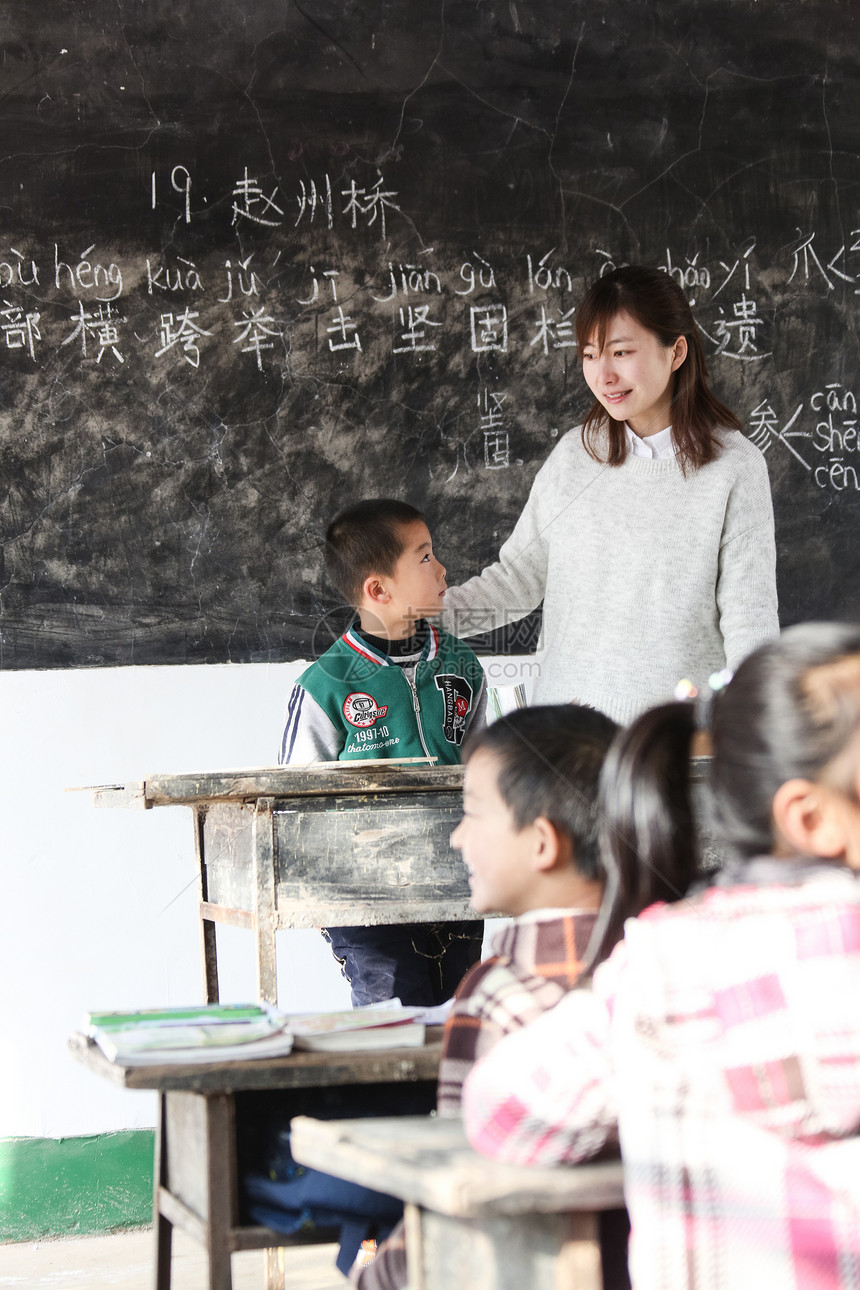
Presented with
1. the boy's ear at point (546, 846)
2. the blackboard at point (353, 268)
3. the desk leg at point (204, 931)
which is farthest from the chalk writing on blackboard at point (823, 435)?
the boy's ear at point (546, 846)

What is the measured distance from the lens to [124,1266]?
2.36m

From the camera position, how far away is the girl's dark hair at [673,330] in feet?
6.72

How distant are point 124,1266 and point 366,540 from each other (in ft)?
4.48

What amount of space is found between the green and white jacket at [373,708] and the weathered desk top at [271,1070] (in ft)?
3.30

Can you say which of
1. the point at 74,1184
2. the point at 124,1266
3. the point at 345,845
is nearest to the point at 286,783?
the point at 345,845

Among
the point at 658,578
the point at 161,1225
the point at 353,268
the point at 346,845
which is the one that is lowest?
the point at 161,1225

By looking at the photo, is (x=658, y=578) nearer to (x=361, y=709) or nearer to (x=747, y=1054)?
(x=361, y=709)

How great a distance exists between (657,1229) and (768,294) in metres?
2.47

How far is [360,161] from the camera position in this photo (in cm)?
277

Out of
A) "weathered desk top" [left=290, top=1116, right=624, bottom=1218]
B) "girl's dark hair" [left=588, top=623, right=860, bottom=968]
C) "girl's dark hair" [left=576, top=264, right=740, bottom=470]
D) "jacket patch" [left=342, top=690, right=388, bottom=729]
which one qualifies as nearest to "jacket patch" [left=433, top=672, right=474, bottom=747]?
"jacket patch" [left=342, top=690, right=388, bottom=729]

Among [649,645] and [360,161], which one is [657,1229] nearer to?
[649,645]

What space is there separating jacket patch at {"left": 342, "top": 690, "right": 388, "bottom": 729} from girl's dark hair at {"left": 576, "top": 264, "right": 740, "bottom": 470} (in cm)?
63

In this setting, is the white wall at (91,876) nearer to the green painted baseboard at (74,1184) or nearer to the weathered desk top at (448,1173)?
the green painted baseboard at (74,1184)

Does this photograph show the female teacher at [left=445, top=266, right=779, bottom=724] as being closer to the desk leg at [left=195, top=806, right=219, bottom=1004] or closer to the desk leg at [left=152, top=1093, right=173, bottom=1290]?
the desk leg at [left=195, top=806, right=219, bottom=1004]
